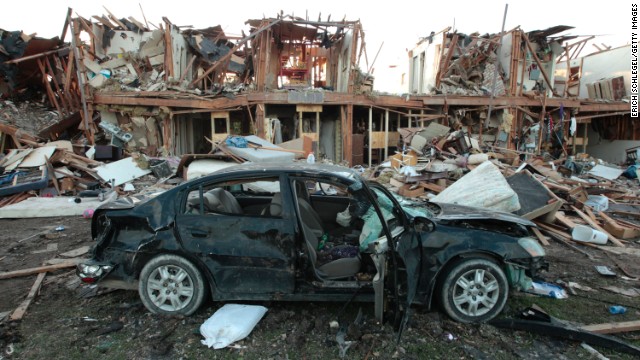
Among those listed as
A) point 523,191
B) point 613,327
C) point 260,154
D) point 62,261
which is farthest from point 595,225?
point 62,261

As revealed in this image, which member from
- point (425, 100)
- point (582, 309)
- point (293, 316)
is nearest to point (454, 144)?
point (425, 100)

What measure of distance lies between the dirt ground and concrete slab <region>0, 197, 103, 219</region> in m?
3.98

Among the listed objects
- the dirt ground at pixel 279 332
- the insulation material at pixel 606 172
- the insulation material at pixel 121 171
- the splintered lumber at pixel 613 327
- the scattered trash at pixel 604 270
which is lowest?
the scattered trash at pixel 604 270

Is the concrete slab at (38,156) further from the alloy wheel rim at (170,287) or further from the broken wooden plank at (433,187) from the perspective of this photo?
the broken wooden plank at (433,187)

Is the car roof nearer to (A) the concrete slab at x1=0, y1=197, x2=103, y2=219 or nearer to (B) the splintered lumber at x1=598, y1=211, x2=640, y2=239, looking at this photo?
(B) the splintered lumber at x1=598, y1=211, x2=640, y2=239

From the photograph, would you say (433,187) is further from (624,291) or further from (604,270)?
(624,291)

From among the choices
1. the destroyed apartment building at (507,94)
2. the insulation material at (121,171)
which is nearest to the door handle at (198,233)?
the insulation material at (121,171)

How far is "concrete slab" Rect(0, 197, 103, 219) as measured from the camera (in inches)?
303

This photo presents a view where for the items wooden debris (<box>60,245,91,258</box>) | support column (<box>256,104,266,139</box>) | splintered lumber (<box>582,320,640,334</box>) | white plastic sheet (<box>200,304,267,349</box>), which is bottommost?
wooden debris (<box>60,245,91,258</box>)

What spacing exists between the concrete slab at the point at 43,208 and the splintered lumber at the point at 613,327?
8828mm

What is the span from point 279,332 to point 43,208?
7174 mm

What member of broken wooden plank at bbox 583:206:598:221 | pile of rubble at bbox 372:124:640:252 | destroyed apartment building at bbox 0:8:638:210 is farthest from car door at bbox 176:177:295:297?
destroyed apartment building at bbox 0:8:638:210

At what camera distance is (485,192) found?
6027mm

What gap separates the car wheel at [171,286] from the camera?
11.2 ft
